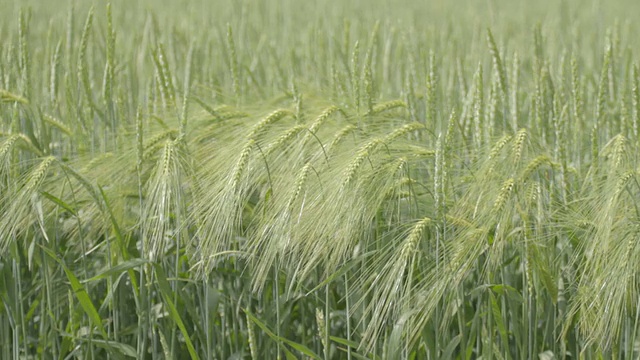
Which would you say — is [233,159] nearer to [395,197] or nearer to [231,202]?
[231,202]

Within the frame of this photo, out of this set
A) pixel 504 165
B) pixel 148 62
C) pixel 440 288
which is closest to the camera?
pixel 440 288

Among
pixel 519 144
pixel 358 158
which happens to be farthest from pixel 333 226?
pixel 519 144

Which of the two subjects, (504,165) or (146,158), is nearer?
(504,165)

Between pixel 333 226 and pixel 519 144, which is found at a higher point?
pixel 519 144

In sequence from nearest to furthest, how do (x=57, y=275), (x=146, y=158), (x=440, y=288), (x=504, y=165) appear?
(x=440, y=288) < (x=504, y=165) < (x=146, y=158) < (x=57, y=275)

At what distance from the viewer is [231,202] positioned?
1938mm

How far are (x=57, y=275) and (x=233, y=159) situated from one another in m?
0.88

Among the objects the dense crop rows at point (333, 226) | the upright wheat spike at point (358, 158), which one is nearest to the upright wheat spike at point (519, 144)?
the dense crop rows at point (333, 226)

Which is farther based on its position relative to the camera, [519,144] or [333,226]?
[519,144]

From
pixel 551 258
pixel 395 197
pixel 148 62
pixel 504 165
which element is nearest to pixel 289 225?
pixel 395 197

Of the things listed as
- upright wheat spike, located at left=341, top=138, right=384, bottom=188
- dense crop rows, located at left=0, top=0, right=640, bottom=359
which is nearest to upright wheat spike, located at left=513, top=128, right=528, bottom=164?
dense crop rows, located at left=0, top=0, right=640, bottom=359

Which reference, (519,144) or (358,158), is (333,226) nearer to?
(358,158)

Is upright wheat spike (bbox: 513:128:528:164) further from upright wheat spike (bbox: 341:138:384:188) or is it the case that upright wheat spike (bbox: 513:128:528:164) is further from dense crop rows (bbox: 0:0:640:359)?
upright wheat spike (bbox: 341:138:384:188)

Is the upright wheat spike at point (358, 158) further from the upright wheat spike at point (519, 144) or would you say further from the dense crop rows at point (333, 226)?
the upright wheat spike at point (519, 144)
